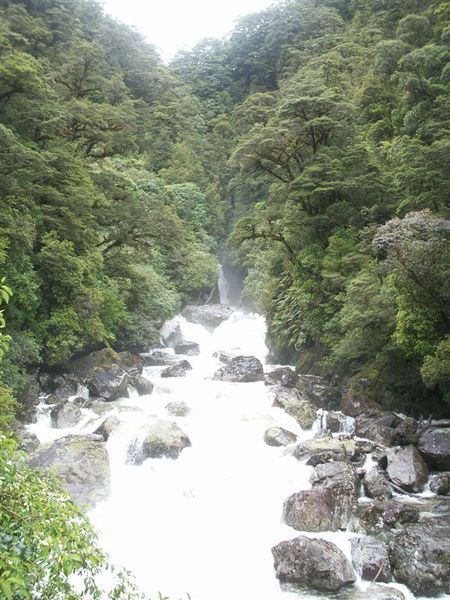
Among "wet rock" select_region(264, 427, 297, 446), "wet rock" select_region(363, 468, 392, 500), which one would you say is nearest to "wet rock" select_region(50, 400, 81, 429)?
"wet rock" select_region(264, 427, 297, 446)

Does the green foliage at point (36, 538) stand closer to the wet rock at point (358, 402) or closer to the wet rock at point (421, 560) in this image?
the wet rock at point (421, 560)

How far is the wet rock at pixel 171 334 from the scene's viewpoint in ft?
97.4

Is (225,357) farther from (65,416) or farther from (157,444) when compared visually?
(157,444)

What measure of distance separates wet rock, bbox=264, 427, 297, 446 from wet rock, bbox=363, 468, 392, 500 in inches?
123

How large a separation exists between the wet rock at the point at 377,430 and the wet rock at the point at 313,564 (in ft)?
18.6

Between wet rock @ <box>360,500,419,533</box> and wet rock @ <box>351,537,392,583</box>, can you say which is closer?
wet rock @ <box>351,537,392,583</box>

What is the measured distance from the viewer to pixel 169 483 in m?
13.6

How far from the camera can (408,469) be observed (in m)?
12.9

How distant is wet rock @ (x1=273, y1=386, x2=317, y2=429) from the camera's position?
1719cm

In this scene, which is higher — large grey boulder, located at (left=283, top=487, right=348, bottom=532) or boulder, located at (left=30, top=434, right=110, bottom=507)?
large grey boulder, located at (left=283, top=487, right=348, bottom=532)

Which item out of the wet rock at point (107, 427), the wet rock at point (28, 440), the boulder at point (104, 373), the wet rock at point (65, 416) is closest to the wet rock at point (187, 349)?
the boulder at point (104, 373)

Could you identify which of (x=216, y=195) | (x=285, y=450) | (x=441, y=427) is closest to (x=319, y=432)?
(x=285, y=450)

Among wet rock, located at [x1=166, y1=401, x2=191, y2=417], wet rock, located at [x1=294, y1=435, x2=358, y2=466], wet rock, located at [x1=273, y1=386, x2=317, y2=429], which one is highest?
wet rock, located at [x1=294, y1=435, x2=358, y2=466]

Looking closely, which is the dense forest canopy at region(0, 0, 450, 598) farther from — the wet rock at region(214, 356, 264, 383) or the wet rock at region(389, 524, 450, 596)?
the wet rock at region(389, 524, 450, 596)
